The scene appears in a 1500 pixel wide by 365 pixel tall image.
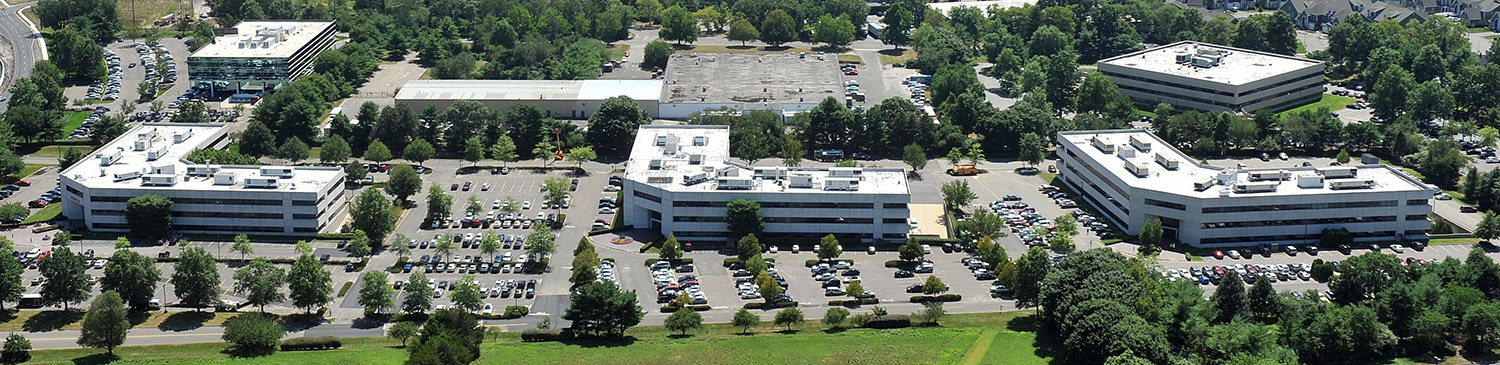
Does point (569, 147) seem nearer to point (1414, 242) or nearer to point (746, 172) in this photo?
point (746, 172)

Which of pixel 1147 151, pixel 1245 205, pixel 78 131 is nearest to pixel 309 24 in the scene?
pixel 78 131

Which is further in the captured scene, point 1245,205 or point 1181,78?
point 1181,78

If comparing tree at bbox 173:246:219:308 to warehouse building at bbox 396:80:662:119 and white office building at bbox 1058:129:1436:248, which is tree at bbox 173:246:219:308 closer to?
warehouse building at bbox 396:80:662:119

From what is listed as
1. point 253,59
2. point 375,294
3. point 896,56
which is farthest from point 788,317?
point 896,56

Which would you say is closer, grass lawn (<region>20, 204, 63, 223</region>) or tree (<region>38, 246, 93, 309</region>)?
tree (<region>38, 246, 93, 309</region>)

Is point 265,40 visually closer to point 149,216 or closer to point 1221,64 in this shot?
point 149,216

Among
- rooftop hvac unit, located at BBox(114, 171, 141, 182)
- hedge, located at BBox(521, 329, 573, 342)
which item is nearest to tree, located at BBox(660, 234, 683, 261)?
hedge, located at BBox(521, 329, 573, 342)
